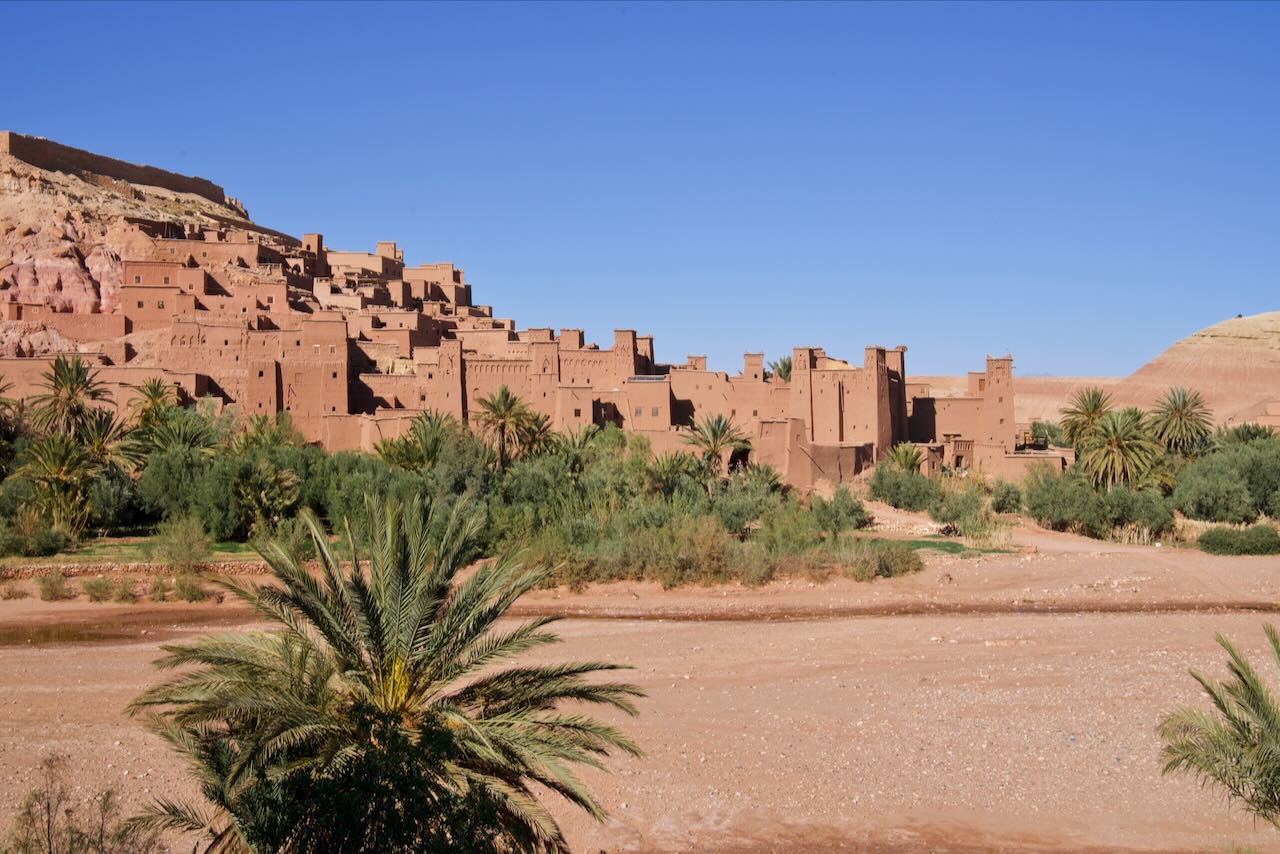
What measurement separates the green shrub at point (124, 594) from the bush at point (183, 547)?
89cm

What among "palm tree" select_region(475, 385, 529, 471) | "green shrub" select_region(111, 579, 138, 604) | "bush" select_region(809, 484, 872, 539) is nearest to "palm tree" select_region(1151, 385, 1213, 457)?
"bush" select_region(809, 484, 872, 539)

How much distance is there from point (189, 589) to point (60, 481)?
4788 mm

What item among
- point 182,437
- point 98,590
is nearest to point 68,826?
point 98,590

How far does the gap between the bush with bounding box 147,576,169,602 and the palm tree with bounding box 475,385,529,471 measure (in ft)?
31.9

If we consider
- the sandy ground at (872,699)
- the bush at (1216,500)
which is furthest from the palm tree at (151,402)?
the bush at (1216,500)

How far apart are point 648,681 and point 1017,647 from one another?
18.1 feet

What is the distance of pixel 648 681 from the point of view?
51.0 feet

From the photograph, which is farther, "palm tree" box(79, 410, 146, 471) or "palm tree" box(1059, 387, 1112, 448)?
"palm tree" box(1059, 387, 1112, 448)

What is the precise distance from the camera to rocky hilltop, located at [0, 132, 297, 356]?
3866 cm

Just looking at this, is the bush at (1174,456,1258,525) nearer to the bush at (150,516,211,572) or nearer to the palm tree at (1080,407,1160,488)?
the palm tree at (1080,407,1160,488)

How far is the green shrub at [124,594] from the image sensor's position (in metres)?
21.6

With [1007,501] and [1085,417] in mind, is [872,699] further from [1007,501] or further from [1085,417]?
[1085,417]

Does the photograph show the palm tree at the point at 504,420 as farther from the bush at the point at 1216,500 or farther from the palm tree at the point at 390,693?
the palm tree at the point at 390,693

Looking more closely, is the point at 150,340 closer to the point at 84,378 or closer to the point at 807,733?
the point at 84,378
